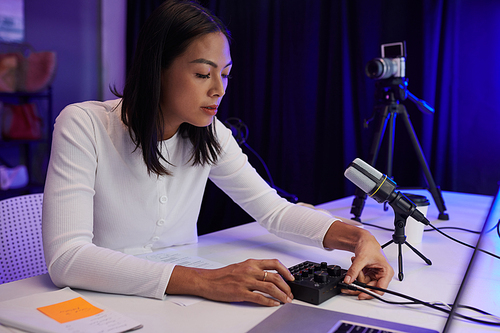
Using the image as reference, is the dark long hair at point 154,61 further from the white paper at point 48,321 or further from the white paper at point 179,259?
the white paper at point 48,321

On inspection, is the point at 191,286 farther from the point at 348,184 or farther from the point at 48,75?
the point at 48,75

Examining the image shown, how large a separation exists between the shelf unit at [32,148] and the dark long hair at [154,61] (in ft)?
7.82

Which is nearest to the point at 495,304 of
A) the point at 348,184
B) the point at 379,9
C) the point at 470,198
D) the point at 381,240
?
the point at 381,240

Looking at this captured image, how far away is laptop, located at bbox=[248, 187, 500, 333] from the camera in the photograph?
64cm

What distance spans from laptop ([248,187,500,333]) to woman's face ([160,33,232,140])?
53 cm

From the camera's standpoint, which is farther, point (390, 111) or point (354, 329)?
point (390, 111)

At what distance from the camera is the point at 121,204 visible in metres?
1.04

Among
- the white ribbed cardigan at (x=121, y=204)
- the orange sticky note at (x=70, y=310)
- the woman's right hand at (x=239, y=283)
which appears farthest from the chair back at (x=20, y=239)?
the woman's right hand at (x=239, y=283)

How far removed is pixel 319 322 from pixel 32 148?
3.09 m

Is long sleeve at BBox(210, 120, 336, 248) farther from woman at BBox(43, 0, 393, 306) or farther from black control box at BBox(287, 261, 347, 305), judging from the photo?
black control box at BBox(287, 261, 347, 305)

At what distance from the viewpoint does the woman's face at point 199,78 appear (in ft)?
3.30

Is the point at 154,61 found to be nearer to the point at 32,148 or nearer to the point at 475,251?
the point at 475,251

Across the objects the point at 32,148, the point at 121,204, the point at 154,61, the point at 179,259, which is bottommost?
the point at 32,148

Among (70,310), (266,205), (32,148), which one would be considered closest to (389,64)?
(266,205)
